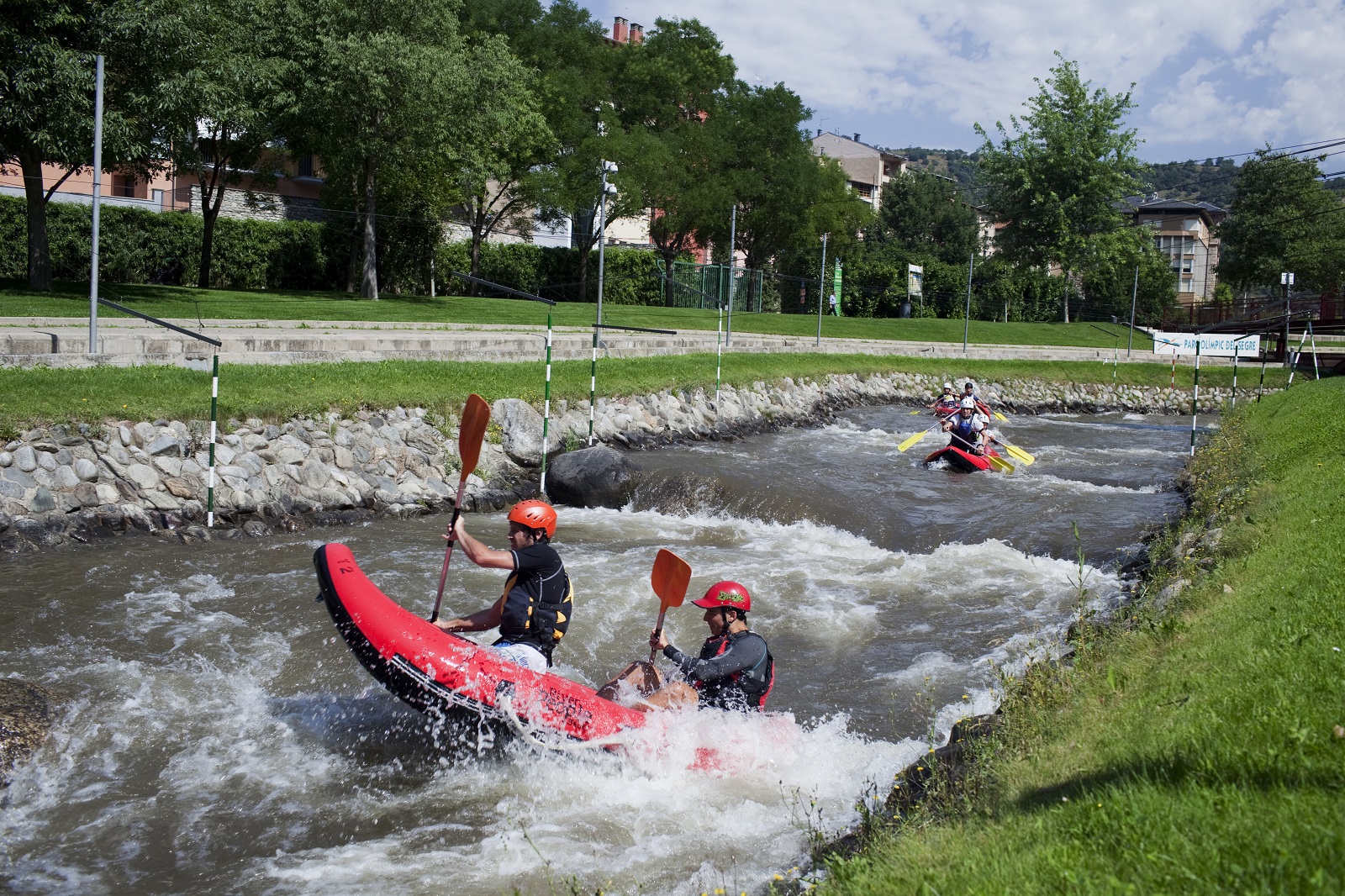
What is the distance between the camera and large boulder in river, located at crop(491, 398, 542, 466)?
14995 millimetres

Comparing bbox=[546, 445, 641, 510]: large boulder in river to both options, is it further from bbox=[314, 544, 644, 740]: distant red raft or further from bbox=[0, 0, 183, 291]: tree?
bbox=[0, 0, 183, 291]: tree

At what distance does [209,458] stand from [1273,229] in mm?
64697

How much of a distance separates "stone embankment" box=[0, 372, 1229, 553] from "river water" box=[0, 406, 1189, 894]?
0.47 metres

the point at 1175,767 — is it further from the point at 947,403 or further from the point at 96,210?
the point at 947,403

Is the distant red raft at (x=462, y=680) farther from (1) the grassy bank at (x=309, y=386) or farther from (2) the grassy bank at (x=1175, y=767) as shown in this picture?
(1) the grassy bank at (x=309, y=386)

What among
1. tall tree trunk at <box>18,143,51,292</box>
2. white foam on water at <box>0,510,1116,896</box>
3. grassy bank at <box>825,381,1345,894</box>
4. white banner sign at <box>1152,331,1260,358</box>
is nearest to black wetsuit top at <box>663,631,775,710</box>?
white foam on water at <box>0,510,1116,896</box>

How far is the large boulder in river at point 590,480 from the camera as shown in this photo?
1409 cm

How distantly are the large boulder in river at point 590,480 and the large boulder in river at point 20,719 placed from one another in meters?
7.97

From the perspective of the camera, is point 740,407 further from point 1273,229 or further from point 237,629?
point 1273,229

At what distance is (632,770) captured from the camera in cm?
595

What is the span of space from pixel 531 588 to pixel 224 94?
730 inches

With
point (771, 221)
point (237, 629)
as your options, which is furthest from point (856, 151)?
point (237, 629)

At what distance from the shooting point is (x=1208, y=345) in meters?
40.7

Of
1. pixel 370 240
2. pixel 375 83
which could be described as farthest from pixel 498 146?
pixel 375 83
